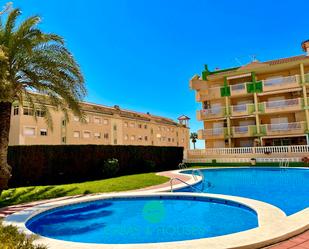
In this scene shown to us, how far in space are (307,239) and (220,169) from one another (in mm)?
21401

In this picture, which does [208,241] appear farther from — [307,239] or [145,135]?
[145,135]

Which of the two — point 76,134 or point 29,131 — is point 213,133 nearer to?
point 76,134

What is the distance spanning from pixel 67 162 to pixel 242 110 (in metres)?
24.9

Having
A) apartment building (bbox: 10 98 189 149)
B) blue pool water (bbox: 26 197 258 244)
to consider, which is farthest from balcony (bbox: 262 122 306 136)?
blue pool water (bbox: 26 197 258 244)

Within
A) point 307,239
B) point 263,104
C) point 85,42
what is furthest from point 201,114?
point 307,239

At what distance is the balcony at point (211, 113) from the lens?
37.4 meters

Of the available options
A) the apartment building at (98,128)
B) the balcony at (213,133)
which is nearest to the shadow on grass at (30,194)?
the apartment building at (98,128)

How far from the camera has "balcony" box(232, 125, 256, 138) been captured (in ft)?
115

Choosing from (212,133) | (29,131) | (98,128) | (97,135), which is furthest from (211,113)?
(29,131)

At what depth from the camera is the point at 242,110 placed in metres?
36.2

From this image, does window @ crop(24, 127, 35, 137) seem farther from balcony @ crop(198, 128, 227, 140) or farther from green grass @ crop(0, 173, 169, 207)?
green grass @ crop(0, 173, 169, 207)

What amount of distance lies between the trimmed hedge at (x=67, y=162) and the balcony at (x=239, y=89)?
54.3 feet

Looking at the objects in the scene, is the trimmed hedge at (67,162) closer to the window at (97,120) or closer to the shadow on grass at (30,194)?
the shadow on grass at (30,194)

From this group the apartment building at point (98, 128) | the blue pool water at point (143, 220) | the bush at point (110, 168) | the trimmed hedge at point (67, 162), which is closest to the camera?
the blue pool water at point (143, 220)
